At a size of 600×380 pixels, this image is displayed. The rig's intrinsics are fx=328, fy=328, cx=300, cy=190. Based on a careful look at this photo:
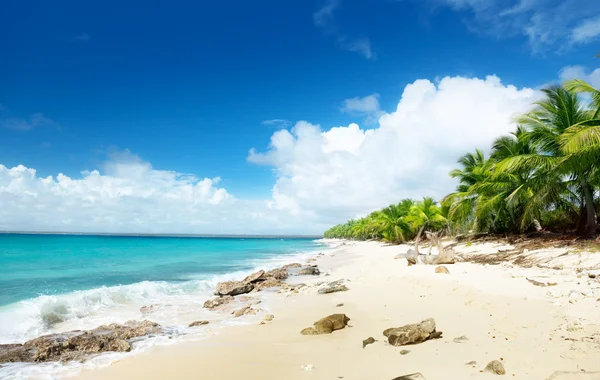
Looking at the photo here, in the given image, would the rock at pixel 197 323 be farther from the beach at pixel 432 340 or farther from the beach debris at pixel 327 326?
the beach debris at pixel 327 326

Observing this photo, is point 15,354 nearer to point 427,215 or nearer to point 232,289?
point 232,289

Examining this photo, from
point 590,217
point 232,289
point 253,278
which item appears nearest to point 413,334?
point 232,289

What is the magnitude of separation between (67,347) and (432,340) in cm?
818

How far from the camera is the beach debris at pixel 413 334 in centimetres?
612

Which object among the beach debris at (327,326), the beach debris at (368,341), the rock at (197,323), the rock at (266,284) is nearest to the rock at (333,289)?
the rock at (266,284)

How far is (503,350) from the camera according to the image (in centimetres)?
533

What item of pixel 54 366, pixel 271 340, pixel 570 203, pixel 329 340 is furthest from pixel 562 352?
pixel 570 203

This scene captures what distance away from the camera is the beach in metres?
5.00

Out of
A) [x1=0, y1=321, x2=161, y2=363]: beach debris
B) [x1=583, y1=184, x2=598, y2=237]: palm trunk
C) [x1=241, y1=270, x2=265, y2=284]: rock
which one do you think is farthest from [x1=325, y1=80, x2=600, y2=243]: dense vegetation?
[x1=0, y1=321, x2=161, y2=363]: beach debris

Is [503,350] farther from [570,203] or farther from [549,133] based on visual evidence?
[570,203]

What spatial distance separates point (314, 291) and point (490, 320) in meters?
8.51

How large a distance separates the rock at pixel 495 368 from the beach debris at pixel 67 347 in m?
7.47

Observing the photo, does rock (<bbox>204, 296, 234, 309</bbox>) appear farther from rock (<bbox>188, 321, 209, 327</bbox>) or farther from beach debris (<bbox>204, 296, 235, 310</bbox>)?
rock (<bbox>188, 321, 209, 327</bbox>)

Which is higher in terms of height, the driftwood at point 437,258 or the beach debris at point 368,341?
the driftwood at point 437,258
